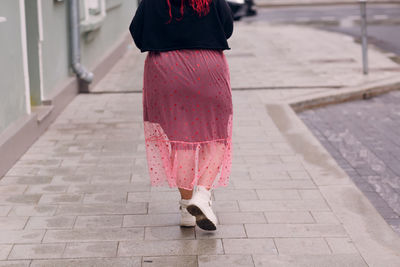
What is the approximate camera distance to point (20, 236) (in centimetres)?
459

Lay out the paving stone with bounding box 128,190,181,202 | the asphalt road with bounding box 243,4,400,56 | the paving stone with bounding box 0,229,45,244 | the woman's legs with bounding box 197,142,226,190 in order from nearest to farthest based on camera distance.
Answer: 1. the paving stone with bounding box 0,229,45,244
2. the woman's legs with bounding box 197,142,226,190
3. the paving stone with bounding box 128,190,181,202
4. the asphalt road with bounding box 243,4,400,56

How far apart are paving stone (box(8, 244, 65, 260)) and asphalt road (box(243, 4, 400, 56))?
1129 cm

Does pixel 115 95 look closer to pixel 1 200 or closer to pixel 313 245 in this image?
pixel 1 200

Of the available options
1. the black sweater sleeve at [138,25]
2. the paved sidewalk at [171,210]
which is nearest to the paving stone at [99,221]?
the paved sidewalk at [171,210]

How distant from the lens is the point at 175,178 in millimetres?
4621

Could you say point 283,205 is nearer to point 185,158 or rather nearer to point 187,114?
point 185,158

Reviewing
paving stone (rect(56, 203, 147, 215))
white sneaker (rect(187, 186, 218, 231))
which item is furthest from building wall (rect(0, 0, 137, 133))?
white sneaker (rect(187, 186, 218, 231))

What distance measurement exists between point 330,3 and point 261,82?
22060mm

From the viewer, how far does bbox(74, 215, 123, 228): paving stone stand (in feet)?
15.7

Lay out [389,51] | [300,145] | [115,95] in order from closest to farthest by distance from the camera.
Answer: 1. [300,145]
2. [115,95]
3. [389,51]

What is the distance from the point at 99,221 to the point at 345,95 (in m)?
5.91

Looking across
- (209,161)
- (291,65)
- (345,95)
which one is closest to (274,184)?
(209,161)

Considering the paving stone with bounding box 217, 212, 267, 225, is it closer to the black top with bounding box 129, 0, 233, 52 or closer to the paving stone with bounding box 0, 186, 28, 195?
the black top with bounding box 129, 0, 233, 52

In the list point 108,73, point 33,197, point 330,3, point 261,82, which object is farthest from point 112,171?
point 330,3
